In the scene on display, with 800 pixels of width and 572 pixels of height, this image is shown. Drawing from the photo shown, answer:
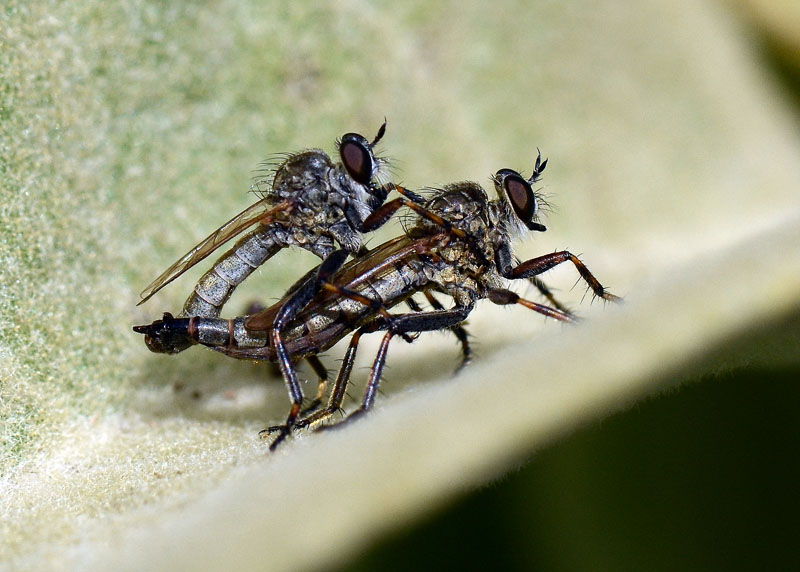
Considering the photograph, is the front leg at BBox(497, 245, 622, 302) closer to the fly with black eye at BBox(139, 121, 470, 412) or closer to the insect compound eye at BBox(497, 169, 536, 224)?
the insect compound eye at BBox(497, 169, 536, 224)

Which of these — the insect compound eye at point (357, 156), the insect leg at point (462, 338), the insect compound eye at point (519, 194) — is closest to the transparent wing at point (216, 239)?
the insect compound eye at point (357, 156)

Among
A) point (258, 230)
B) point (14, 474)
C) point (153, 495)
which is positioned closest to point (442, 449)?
point (153, 495)

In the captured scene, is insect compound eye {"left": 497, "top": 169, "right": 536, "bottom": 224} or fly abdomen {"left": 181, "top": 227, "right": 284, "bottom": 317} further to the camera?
insect compound eye {"left": 497, "top": 169, "right": 536, "bottom": 224}

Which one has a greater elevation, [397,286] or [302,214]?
[302,214]

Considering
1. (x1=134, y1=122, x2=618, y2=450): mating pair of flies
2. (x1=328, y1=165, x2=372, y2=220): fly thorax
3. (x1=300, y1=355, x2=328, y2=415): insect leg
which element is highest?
(x1=328, y1=165, x2=372, y2=220): fly thorax

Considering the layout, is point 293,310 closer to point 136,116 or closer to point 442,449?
point 136,116

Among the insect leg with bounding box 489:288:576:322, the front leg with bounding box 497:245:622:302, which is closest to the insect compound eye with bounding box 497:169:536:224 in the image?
the front leg with bounding box 497:245:622:302

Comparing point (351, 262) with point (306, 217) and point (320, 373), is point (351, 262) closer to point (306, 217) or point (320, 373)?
point (306, 217)

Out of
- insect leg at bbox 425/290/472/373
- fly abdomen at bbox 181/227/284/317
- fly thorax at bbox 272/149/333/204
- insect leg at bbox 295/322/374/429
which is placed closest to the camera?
insect leg at bbox 295/322/374/429

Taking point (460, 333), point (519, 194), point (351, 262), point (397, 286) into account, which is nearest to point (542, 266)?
point (519, 194)
